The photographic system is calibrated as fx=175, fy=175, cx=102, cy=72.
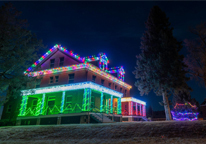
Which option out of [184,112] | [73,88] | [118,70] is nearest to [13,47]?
[73,88]

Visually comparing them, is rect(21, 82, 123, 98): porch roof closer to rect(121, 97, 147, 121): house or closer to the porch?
the porch

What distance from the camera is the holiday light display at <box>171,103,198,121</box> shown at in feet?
92.3

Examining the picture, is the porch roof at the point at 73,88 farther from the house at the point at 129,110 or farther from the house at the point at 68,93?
the house at the point at 129,110

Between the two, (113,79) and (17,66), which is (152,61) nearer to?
(113,79)

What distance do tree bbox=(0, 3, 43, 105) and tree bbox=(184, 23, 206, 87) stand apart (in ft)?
61.8

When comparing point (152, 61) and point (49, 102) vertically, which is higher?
point (152, 61)

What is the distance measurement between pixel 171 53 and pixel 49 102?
19863mm

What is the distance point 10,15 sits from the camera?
17.3 meters

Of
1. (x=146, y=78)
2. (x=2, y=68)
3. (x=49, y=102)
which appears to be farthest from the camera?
(x=49, y=102)

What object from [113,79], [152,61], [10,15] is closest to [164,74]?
[152,61]

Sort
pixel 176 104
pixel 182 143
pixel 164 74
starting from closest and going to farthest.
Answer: pixel 182 143 < pixel 164 74 < pixel 176 104

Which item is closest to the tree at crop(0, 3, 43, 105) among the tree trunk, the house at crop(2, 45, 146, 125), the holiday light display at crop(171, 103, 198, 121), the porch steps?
the house at crop(2, 45, 146, 125)

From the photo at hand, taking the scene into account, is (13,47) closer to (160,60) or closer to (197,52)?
(160,60)

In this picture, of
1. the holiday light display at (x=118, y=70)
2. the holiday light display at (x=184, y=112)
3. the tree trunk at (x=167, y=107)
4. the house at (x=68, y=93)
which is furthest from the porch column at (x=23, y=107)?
the holiday light display at (x=184, y=112)
